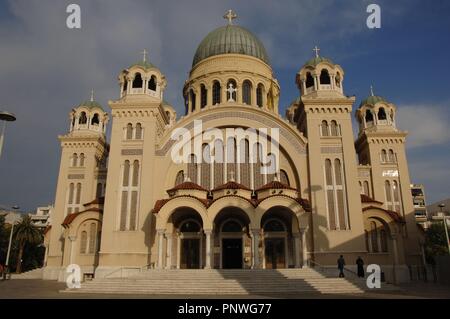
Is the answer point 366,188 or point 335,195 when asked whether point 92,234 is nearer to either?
point 335,195

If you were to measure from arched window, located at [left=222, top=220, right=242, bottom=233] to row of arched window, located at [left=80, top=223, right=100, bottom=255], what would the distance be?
993 centimetres

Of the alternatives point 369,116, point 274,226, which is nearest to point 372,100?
point 369,116

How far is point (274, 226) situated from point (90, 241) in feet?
46.6

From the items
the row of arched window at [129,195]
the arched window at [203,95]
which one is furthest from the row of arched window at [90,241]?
the arched window at [203,95]

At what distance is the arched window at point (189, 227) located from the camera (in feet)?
92.4

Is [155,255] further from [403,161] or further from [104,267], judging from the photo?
[403,161]

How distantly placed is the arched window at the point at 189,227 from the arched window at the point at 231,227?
78.7 inches

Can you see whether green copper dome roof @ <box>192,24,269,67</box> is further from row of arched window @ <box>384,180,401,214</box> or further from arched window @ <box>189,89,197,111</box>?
row of arched window @ <box>384,180,401,214</box>

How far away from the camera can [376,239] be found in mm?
29000

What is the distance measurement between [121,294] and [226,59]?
2526cm

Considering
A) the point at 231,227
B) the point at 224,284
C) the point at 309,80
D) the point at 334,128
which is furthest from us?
the point at 309,80

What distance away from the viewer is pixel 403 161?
111 feet

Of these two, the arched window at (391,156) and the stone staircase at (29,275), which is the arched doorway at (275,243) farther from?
the stone staircase at (29,275)
